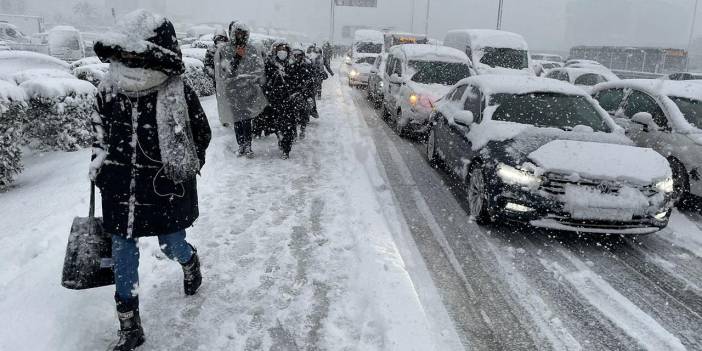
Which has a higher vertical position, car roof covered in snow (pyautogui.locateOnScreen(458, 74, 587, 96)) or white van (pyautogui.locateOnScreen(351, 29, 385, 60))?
white van (pyautogui.locateOnScreen(351, 29, 385, 60))

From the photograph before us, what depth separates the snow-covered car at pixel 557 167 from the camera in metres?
4.75

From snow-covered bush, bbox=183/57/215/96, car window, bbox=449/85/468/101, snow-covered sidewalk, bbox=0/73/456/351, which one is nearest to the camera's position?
snow-covered sidewalk, bbox=0/73/456/351

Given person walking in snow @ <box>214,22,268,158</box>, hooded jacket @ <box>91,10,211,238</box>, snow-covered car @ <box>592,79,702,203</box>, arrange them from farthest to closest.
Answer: person walking in snow @ <box>214,22,268,158</box> → snow-covered car @ <box>592,79,702,203</box> → hooded jacket @ <box>91,10,211,238</box>

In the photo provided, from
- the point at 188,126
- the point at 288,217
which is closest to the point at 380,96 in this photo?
the point at 288,217

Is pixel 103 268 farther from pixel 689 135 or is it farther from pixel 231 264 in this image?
pixel 689 135

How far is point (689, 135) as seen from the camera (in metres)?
6.58

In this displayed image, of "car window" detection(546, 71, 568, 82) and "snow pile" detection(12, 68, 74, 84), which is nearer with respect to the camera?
"snow pile" detection(12, 68, 74, 84)

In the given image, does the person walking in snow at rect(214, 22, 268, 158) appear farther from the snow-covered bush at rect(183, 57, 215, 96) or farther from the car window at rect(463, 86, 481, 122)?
the snow-covered bush at rect(183, 57, 215, 96)

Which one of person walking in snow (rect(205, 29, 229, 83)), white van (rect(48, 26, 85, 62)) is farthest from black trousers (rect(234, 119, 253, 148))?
white van (rect(48, 26, 85, 62))

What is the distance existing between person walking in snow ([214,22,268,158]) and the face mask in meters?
4.95

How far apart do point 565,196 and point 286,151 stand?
4.56 metres

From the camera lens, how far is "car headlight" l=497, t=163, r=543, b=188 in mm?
4852

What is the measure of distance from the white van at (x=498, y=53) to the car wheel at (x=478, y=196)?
32.0 feet

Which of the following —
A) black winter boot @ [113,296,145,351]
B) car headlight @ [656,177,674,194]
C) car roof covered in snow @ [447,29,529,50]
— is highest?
car roof covered in snow @ [447,29,529,50]
